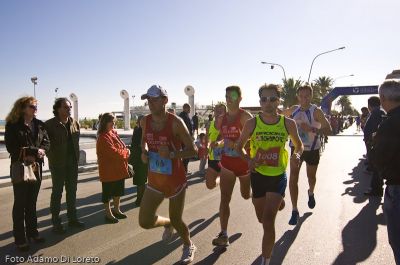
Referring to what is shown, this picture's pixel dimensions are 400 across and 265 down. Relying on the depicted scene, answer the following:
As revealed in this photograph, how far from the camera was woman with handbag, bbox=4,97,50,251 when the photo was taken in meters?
4.71

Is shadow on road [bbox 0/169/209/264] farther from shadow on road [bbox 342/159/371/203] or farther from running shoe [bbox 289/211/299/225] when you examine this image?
shadow on road [bbox 342/159/371/203]

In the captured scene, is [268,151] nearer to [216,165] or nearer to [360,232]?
[216,165]

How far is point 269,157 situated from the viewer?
412 centimetres

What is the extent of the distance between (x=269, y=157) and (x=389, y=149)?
1380mm

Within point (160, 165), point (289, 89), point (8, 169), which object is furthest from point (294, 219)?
point (289, 89)

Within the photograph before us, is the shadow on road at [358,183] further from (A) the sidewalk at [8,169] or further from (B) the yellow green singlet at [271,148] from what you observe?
(A) the sidewalk at [8,169]

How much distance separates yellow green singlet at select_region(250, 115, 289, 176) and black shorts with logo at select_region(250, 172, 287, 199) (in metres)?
0.04

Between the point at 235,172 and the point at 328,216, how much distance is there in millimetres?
2316

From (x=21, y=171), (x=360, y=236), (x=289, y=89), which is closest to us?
(x=21, y=171)

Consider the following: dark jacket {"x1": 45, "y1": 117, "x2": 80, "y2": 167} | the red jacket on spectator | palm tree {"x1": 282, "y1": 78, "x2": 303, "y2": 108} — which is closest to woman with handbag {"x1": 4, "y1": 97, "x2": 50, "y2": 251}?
dark jacket {"x1": 45, "y1": 117, "x2": 80, "y2": 167}

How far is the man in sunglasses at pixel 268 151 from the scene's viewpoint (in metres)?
4.05

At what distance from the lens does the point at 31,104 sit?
4844 mm

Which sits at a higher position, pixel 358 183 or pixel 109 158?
pixel 109 158

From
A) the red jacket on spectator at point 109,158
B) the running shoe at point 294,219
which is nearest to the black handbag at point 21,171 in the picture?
the red jacket on spectator at point 109,158
